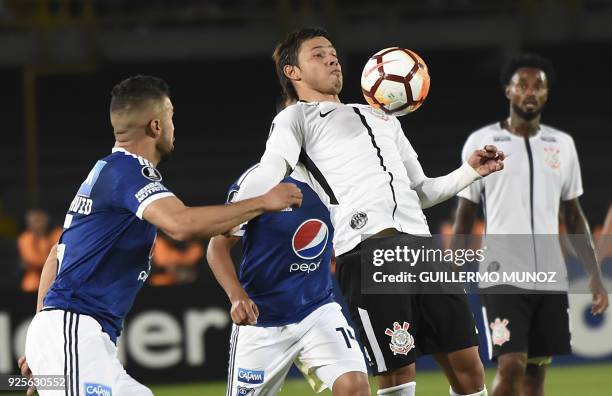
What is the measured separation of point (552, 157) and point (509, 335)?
113 centimetres

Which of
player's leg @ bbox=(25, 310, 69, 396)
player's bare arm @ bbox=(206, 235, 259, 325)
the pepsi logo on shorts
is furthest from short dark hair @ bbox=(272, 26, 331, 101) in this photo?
player's leg @ bbox=(25, 310, 69, 396)

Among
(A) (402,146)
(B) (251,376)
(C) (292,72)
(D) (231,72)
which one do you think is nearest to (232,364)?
(B) (251,376)

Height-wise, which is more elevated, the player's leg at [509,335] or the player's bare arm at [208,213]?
the player's bare arm at [208,213]

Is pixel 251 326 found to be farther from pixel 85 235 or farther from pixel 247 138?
pixel 247 138

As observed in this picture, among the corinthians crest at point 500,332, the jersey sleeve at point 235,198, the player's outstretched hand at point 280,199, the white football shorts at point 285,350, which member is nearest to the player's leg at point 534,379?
the corinthians crest at point 500,332

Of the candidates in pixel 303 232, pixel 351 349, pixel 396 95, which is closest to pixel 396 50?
pixel 396 95

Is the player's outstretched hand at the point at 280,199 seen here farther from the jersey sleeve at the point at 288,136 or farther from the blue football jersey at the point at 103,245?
the jersey sleeve at the point at 288,136

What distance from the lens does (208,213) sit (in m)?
4.43

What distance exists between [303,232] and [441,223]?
31.4 feet

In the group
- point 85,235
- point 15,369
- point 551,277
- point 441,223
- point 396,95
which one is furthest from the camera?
point 441,223

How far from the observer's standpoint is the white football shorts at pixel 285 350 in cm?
560

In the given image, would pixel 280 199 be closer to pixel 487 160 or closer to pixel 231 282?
pixel 231 282

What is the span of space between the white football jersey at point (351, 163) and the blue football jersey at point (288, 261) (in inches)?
12.3

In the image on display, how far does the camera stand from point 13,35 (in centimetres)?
1752
